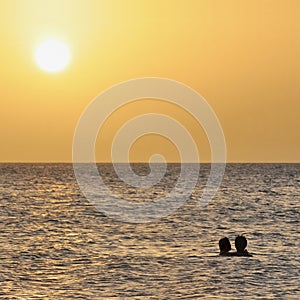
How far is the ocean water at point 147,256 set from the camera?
38125 mm

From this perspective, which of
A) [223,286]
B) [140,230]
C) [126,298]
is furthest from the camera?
[140,230]

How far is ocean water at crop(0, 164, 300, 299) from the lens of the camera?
38125mm

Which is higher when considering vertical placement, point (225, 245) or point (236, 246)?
point (225, 245)

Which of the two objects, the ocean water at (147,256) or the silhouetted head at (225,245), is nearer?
the ocean water at (147,256)

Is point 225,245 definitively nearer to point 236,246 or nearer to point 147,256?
point 236,246

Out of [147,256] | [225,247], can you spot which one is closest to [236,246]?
[225,247]

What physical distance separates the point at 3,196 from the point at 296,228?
52.1 meters

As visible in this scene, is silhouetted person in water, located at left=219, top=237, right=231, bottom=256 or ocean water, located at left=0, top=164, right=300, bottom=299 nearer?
ocean water, located at left=0, top=164, right=300, bottom=299

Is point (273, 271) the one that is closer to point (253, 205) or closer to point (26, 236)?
point (26, 236)

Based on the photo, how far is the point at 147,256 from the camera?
4838cm

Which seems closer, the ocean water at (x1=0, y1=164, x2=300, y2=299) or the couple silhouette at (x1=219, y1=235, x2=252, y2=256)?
the ocean water at (x1=0, y1=164, x2=300, y2=299)

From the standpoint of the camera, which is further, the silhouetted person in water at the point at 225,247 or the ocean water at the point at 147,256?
the silhouetted person in water at the point at 225,247

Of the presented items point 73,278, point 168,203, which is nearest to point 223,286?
point 73,278

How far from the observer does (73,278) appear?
40625 millimetres
